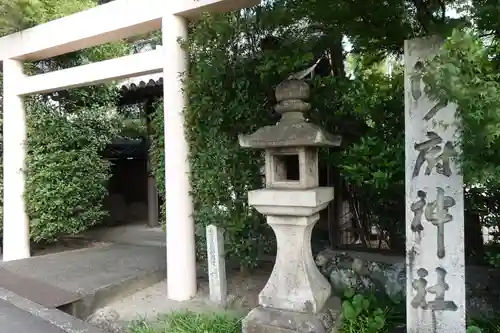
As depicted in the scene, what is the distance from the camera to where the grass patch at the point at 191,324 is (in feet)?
13.2

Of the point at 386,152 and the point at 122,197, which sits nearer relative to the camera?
the point at 386,152

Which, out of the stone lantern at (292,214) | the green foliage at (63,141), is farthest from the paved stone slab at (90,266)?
the stone lantern at (292,214)

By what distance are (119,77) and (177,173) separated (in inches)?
68.9

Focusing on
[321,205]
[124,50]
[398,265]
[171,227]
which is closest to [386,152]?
[321,205]

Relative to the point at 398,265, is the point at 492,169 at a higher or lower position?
higher

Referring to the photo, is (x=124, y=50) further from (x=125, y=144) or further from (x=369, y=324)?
(x=369, y=324)

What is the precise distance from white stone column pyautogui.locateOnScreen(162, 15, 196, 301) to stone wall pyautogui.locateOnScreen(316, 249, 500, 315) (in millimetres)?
1650

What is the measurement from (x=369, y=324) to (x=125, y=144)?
927 centimetres

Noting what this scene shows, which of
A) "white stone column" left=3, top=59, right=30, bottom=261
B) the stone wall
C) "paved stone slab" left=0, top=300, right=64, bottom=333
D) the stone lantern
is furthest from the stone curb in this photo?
the stone wall

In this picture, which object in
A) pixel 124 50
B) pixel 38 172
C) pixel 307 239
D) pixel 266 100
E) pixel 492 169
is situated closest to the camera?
pixel 492 169

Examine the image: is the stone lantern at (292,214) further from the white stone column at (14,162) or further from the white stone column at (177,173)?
the white stone column at (14,162)

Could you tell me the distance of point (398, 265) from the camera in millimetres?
4426

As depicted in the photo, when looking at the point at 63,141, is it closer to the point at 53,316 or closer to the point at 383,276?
the point at 53,316

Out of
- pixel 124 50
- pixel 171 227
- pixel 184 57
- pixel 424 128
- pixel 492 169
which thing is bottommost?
pixel 171 227
